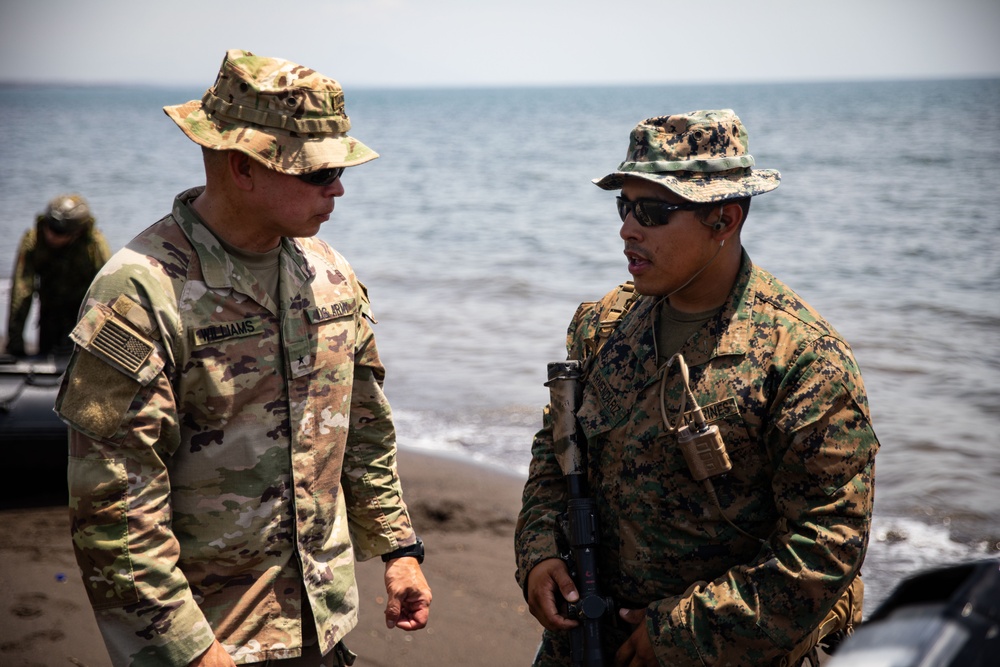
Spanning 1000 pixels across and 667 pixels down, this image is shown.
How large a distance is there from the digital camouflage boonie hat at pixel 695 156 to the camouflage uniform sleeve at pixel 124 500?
1.29 metres

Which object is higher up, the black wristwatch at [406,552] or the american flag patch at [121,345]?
the american flag patch at [121,345]

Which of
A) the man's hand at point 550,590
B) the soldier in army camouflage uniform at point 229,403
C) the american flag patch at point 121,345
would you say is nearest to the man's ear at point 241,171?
the soldier in army camouflage uniform at point 229,403

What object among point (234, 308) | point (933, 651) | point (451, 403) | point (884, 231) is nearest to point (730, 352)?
point (234, 308)

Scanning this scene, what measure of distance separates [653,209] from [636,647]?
112 centimetres

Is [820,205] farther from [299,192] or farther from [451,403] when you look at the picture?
[299,192]

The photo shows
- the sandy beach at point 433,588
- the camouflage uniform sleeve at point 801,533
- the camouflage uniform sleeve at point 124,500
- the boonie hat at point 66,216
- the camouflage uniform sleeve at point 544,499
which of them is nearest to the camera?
the camouflage uniform sleeve at point 124,500

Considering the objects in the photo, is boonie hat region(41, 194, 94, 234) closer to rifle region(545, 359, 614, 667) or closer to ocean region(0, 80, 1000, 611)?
ocean region(0, 80, 1000, 611)

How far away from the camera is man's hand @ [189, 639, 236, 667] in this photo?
2.18 metres

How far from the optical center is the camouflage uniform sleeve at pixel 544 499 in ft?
8.75

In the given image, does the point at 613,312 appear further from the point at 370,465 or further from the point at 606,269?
the point at 606,269

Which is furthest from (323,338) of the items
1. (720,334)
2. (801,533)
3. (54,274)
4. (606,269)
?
(606,269)

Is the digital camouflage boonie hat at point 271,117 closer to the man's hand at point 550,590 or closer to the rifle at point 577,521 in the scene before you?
the rifle at point 577,521

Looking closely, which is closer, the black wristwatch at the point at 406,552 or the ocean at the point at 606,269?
the black wristwatch at the point at 406,552

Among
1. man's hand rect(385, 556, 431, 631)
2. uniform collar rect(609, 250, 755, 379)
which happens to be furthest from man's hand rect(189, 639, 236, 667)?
uniform collar rect(609, 250, 755, 379)
